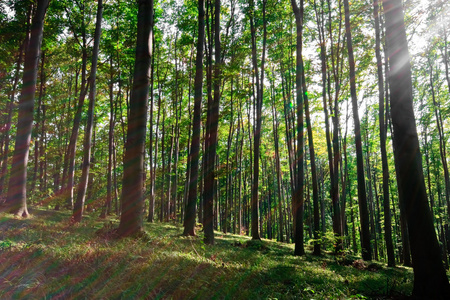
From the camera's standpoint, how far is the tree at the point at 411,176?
4.20 meters

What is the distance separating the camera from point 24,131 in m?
9.37

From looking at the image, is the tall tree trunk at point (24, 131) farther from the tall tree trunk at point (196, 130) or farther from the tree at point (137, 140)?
the tall tree trunk at point (196, 130)

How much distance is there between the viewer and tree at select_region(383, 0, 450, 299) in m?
4.20

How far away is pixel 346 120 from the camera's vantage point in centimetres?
2034

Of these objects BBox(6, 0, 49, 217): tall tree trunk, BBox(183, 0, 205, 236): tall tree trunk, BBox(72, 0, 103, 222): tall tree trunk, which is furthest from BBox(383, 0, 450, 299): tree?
BBox(72, 0, 103, 222): tall tree trunk

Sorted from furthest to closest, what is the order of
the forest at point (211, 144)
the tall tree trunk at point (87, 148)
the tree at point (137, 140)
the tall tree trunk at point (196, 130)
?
the tall tree trunk at point (87, 148) < the tall tree trunk at point (196, 130) < the tree at point (137, 140) < the forest at point (211, 144)

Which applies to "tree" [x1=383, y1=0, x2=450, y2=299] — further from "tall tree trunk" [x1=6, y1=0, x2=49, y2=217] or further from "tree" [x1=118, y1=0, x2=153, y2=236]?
"tall tree trunk" [x1=6, y1=0, x2=49, y2=217]

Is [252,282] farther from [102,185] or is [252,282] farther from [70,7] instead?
[102,185]

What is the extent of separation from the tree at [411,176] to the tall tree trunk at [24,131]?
11348 millimetres

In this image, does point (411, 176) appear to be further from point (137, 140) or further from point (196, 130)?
point (196, 130)

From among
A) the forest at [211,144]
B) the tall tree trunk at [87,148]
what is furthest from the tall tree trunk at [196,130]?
the tall tree trunk at [87,148]

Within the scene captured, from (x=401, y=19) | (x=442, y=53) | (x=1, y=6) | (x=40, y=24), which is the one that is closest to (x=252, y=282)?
(x=401, y=19)

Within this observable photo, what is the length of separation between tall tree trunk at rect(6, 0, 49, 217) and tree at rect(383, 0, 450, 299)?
447 inches

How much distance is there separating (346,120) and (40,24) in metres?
20.2
